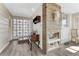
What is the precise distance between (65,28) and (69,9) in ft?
1.25

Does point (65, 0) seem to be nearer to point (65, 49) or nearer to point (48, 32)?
point (48, 32)

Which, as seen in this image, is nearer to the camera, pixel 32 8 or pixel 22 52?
pixel 22 52

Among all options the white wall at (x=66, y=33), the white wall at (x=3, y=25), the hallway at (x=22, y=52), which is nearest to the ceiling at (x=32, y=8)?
the white wall at (x=66, y=33)

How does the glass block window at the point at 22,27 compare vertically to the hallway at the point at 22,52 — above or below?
above

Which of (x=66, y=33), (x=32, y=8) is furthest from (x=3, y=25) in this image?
(x=66, y=33)

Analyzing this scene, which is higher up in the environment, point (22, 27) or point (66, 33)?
point (22, 27)

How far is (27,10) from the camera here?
175cm

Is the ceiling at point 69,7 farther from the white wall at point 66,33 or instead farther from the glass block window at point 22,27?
the glass block window at point 22,27

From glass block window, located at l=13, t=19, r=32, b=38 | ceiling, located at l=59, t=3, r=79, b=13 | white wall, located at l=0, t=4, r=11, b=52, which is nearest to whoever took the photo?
ceiling, located at l=59, t=3, r=79, b=13

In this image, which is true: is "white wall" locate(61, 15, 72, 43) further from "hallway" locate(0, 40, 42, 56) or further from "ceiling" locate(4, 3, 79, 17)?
"hallway" locate(0, 40, 42, 56)

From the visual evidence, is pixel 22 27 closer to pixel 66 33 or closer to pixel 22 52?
pixel 22 52

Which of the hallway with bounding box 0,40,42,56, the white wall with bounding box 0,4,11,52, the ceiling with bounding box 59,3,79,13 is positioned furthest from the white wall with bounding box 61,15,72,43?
the white wall with bounding box 0,4,11,52

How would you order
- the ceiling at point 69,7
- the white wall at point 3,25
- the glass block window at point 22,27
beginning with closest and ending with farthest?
1. the ceiling at point 69,7
2. the glass block window at point 22,27
3. the white wall at point 3,25

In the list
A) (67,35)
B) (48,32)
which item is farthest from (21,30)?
(67,35)
